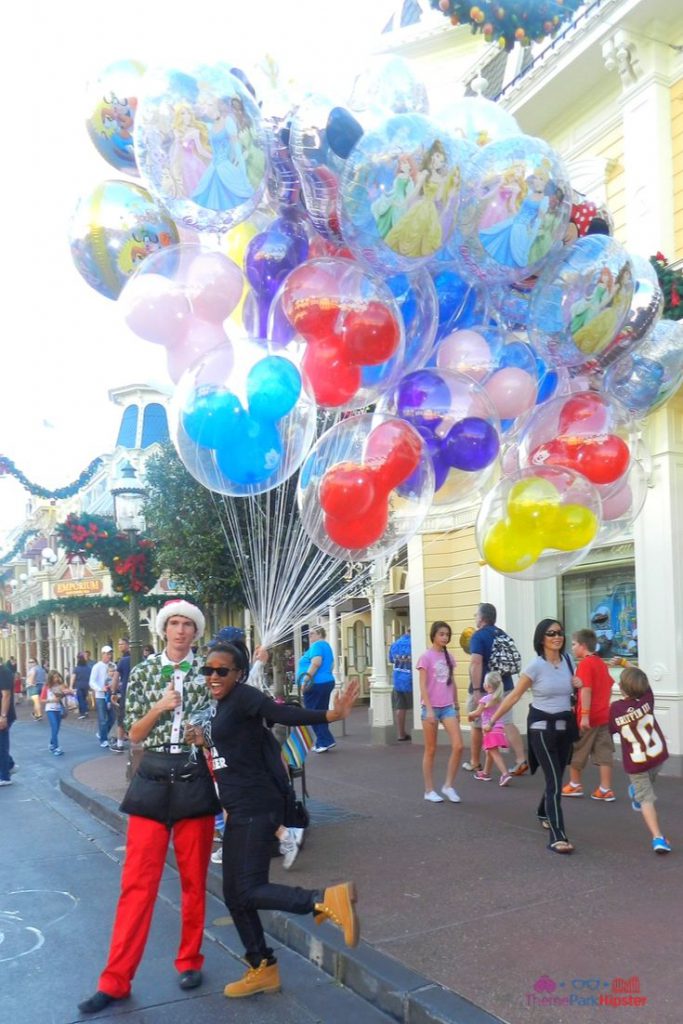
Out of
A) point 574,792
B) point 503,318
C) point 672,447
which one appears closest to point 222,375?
point 503,318

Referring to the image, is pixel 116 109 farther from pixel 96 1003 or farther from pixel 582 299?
pixel 96 1003

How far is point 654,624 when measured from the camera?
30.6ft

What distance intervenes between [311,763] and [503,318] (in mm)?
7509

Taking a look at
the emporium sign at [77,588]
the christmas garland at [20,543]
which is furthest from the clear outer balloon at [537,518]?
the christmas garland at [20,543]

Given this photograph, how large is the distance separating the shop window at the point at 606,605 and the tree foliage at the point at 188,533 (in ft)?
17.3

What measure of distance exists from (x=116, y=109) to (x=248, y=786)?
11.7ft

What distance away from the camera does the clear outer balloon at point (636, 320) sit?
17.2 ft

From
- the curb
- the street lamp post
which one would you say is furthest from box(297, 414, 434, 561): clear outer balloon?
the street lamp post

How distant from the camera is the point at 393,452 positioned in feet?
15.1

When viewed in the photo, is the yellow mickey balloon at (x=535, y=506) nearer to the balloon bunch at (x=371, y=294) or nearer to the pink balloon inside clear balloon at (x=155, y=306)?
the balloon bunch at (x=371, y=294)

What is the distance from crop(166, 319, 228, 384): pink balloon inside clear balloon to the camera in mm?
4461

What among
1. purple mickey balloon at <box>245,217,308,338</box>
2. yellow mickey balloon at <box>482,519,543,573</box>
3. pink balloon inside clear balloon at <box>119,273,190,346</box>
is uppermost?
purple mickey balloon at <box>245,217,308,338</box>

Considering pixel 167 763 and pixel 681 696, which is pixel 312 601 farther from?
pixel 681 696

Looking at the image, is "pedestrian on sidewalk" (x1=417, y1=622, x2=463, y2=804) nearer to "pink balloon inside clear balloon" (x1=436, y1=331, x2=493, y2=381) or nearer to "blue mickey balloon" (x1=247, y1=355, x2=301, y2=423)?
"pink balloon inside clear balloon" (x1=436, y1=331, x2=493, y2=381)
